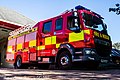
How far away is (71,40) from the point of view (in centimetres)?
823

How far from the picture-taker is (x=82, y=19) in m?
8.12

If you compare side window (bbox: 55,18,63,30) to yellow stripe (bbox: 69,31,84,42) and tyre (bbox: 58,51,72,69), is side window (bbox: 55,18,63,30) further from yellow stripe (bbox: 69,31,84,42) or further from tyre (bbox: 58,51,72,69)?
tyre (bbox: 58,51,72,69)

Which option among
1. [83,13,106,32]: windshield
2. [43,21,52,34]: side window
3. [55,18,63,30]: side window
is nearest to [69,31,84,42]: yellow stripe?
[83,13,106,32]: windshield

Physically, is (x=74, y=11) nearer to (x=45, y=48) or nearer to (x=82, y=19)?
(x=82, y=19)

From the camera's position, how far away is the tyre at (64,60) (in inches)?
319

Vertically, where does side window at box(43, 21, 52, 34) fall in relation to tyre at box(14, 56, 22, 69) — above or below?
above

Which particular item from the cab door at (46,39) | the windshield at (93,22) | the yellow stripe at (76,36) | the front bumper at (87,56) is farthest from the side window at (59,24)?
the front bumper at (87,56)

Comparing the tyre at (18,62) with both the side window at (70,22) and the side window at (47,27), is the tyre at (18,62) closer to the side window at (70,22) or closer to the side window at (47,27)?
the side window at (47,27)

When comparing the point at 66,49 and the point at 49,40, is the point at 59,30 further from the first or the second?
the point at 66,49

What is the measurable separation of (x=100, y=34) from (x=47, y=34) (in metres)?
2.34

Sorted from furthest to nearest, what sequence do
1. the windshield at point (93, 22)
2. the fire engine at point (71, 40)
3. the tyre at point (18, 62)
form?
the tyre at point (18, 62) → the windshield at point (93, 22) → the fire engine at point (71, 40)

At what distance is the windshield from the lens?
8.25m

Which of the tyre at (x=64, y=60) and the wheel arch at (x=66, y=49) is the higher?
the wheel arch at (x=66, y=49)

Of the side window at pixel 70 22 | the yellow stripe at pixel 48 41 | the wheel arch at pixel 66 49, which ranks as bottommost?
the wheel arch at pixel 66 49
